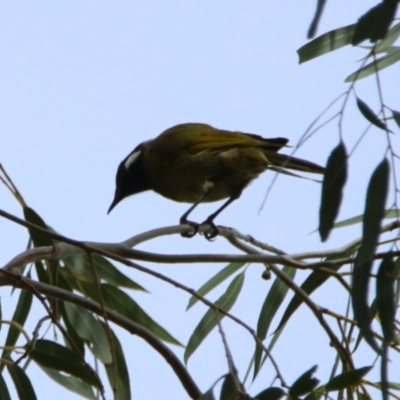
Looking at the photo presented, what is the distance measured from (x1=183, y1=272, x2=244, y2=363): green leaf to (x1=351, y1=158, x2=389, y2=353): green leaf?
1.21 m

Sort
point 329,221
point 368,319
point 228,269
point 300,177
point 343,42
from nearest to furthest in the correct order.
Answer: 1. point 329,221
2. point 368,319
3. point 343,42
4. point 228,269
5. point 300,177

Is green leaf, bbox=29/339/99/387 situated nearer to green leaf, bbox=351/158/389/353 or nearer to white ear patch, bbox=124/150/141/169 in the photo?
green leaf, bbox=351/158/389/353

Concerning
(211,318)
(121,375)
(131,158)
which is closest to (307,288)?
(211,318)

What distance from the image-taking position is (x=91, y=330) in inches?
123

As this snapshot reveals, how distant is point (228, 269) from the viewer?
383 centimetres

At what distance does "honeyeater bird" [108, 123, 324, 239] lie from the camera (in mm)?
5008

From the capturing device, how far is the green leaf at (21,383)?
274 centimetres

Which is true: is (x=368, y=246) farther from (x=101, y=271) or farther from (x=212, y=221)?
(x=212, y=221)

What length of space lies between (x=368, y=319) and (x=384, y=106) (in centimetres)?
54

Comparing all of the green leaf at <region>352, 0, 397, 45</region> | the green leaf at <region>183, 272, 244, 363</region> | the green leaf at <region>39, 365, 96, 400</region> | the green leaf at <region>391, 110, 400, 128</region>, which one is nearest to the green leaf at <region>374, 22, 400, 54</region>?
the green leaf at <region>391, 110, 400, 128</region>

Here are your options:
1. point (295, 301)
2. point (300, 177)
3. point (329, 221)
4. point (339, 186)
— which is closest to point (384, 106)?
point (339, 186)

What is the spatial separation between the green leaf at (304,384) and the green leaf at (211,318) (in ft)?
3.57

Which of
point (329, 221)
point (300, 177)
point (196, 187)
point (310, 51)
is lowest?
point (329, 221)

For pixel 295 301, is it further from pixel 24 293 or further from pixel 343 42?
pixel 24 293
